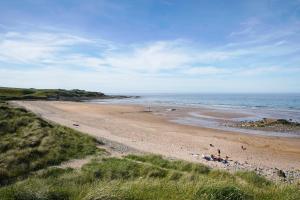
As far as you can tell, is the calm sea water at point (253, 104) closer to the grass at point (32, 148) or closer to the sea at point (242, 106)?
the sea at point (242, 106)

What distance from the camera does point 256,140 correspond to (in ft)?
91.9

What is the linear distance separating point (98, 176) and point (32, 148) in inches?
240

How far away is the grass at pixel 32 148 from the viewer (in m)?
13.7

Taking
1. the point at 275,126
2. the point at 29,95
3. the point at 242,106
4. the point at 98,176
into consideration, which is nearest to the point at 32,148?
the point at 98,176

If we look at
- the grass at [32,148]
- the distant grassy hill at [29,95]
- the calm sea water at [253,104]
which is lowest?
the calm sea water at [253,104]

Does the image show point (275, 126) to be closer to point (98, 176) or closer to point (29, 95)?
point (98, 176)

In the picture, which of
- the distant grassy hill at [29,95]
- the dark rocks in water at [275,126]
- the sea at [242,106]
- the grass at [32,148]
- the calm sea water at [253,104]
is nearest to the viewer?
the grass at [32,148]

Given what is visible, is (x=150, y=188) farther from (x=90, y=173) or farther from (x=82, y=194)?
(x=90, y=173)

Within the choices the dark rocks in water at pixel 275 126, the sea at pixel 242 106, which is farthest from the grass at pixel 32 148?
the dark rocks in water at pixel 275 126

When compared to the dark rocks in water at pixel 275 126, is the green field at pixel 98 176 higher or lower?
higher

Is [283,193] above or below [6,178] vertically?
above

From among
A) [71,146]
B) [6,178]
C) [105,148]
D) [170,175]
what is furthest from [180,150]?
[6,178]

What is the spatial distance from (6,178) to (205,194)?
9.11 m

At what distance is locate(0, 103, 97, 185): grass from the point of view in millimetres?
13691
